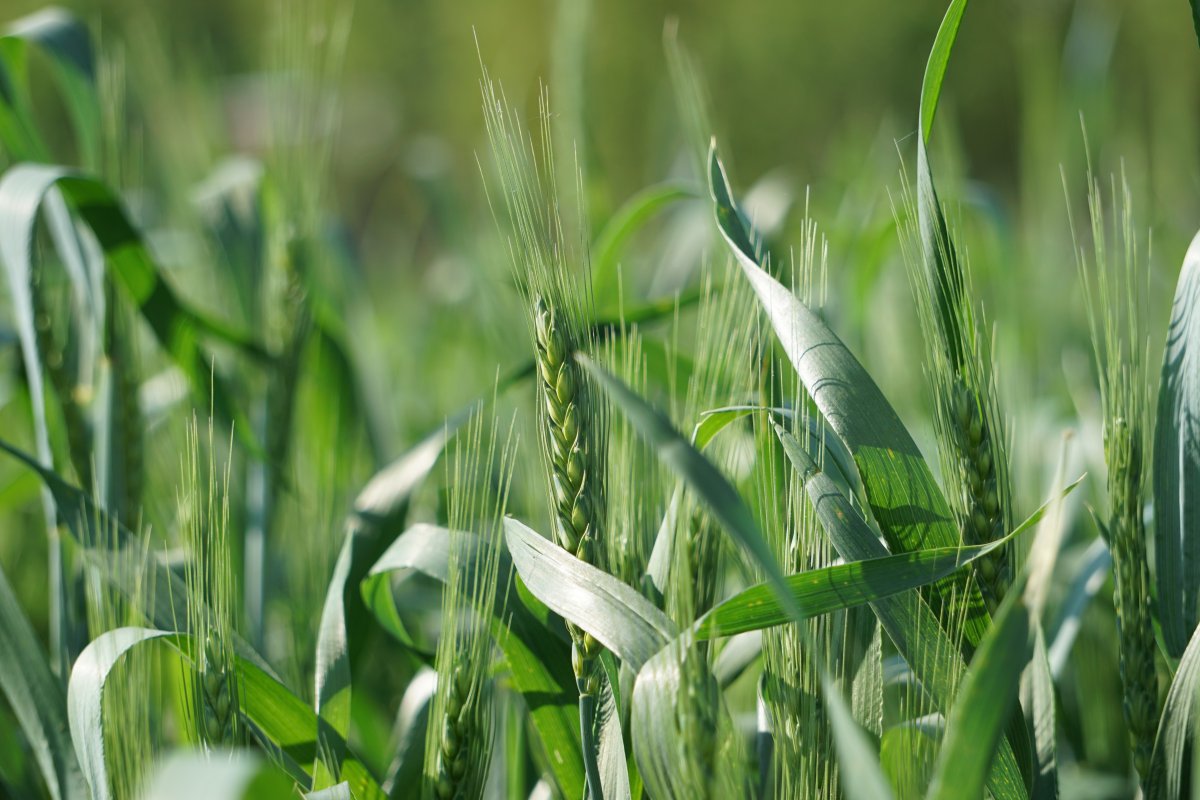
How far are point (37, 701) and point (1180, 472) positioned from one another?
28.3 inches

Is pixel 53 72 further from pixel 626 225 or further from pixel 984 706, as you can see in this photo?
pixel 984 706

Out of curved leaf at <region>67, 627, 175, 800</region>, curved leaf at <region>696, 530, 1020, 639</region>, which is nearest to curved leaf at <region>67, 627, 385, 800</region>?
curved leaf at <region>67, 627, 175, 800</region>

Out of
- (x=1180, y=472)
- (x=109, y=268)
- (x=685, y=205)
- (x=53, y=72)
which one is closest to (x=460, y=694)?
(x=1180, y=472)

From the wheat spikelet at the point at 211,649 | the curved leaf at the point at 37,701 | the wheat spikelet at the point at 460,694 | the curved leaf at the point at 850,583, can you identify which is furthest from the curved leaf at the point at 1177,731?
the curved leaf at the point at 37,701

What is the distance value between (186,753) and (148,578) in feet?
0.92

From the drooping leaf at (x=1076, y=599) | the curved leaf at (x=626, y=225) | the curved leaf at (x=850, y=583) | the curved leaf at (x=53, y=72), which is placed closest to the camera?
the curved leaf at (x=850, y=583)

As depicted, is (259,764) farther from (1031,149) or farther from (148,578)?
(1031,149)

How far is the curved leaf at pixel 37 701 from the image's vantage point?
0.63 meters

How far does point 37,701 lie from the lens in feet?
2.07

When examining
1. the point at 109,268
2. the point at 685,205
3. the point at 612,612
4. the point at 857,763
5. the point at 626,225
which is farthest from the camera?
the point at 685,205

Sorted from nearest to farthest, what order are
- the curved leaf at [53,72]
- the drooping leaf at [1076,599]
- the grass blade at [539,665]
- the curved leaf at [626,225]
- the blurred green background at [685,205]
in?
1. the grass blade at [539,665]
2. the drooping leaf at [1076,599]
3. the curved leaf at [53,72]
4. the curved leaf at [626,225]
5. the blurred green background at [685,205]

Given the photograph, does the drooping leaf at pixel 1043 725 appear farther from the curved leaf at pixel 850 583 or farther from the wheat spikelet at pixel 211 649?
the wheat spikelet at pixel 211 649

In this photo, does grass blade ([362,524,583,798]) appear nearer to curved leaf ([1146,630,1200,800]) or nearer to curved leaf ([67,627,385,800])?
curved leaf ([67,627,385,800])

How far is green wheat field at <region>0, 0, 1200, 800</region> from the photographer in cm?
47
